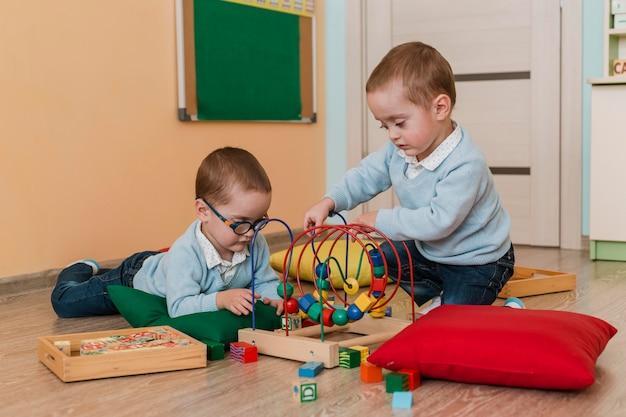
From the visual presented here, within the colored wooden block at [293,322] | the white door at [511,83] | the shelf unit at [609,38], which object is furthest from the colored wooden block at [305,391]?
the white door at [511,83]

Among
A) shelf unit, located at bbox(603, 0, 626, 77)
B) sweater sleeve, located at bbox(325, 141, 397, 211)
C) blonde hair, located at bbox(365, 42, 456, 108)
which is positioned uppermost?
shelf unit, located at bbox(603, 0, 626, 77)

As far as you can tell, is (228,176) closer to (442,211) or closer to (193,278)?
(193,278)

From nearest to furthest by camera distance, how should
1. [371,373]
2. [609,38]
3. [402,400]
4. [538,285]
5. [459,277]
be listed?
1. [402,400]
2. [371,373]
3. [459,277]
4. [538,285]
5. [609,38]

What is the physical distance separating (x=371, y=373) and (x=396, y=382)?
0.09m

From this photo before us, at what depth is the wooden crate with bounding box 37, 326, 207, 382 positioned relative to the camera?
1.54m

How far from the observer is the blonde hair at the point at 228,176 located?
189cm

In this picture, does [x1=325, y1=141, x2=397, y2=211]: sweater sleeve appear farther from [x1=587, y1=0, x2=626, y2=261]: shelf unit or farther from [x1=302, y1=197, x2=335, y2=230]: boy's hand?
[x1=587, y1=0, x2=626, y2=261]: shelf unit

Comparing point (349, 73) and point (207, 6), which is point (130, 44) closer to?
point (207, 6)

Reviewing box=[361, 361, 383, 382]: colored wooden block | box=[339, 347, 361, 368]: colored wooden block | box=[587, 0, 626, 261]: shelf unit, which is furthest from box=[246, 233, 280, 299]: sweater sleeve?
box=[587, 0, 626, 261]: shelf unit

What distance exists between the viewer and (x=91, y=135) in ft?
9.12

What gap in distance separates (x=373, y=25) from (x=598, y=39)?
0.99 m

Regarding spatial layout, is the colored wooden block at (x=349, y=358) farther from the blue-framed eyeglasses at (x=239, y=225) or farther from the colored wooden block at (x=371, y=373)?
the blue-framed eyeglasses at (x=239, y=225)

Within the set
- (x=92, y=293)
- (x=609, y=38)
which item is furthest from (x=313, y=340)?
(x=609, y=38)

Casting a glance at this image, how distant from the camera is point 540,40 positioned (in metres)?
3.39
